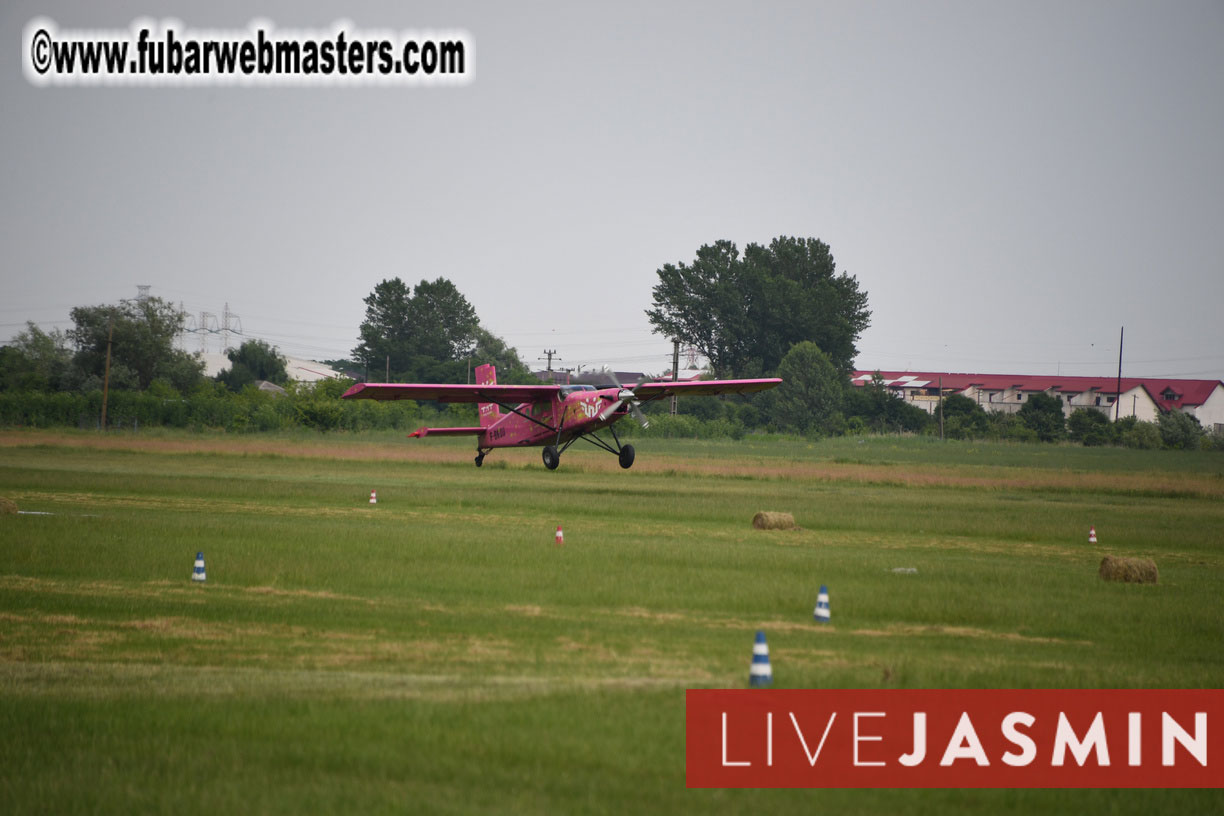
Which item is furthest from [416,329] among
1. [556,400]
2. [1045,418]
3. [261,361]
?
[556,400]

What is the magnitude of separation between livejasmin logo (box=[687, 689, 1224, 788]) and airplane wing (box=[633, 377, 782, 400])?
88.4 ft

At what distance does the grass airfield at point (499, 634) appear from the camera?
7652 millimetres

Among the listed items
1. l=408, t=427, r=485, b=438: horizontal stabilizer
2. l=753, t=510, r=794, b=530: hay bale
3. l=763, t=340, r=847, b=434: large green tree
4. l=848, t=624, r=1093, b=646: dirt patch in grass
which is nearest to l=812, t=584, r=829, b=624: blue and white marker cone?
l=848, t=624, r=1093, b=646: dirt patch in grass

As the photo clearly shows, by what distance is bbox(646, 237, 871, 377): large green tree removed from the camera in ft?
393

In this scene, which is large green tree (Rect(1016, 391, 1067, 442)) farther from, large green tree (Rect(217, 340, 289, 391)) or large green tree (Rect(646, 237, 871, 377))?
large green tree (Rect(217, 340, 289, 391))

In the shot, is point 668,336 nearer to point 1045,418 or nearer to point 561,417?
point 1045,418

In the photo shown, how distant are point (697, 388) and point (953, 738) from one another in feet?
103

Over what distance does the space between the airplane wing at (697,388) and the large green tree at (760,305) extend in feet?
249

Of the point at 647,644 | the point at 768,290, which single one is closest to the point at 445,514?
the point at 647,644

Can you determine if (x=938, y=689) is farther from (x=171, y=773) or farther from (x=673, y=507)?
(x=673, y=507)

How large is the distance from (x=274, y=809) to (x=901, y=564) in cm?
1519

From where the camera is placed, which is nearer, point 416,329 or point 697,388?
point 697,388

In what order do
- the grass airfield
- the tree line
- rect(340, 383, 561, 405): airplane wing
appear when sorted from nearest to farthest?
the grass airfield → rect(340, 383, 561, 405): airplane wing → the tree line

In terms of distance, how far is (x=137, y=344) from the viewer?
97.1 m
